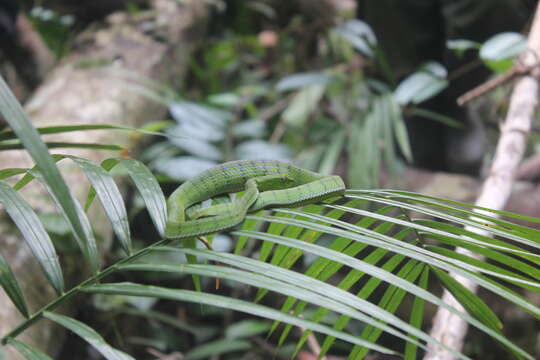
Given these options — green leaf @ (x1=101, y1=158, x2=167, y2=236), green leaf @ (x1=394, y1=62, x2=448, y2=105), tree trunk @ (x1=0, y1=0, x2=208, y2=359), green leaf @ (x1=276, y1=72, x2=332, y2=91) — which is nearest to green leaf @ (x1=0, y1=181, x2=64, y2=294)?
green leaf @ (x1=101, y1=158, x2=167, y2=236)

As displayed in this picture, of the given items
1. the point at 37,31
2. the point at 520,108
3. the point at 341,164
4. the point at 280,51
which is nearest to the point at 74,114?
the point at 37,31

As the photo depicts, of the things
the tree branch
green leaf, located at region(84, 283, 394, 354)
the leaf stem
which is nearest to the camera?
green leaf, located at region(84, 283, 394, 354)

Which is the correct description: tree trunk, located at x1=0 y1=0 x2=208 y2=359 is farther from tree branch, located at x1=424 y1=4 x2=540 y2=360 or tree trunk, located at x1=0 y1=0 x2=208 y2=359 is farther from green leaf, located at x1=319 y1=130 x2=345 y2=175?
tree branch, located at x1=424 y1=4 x2=540 y2=360

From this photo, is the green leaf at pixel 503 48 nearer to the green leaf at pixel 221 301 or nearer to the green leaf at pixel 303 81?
the green leaf at pixel 303 81

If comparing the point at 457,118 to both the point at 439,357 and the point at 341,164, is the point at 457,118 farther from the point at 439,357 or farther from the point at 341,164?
the point at 439,357

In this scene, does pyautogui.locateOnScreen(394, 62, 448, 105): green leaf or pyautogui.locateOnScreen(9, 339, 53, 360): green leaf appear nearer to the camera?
pyautogui.locateOnScreen(9, 339, 53, 360): green leaf

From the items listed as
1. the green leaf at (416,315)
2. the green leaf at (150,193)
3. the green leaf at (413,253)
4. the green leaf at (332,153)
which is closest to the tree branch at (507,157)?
the green leaf at (416,315)
